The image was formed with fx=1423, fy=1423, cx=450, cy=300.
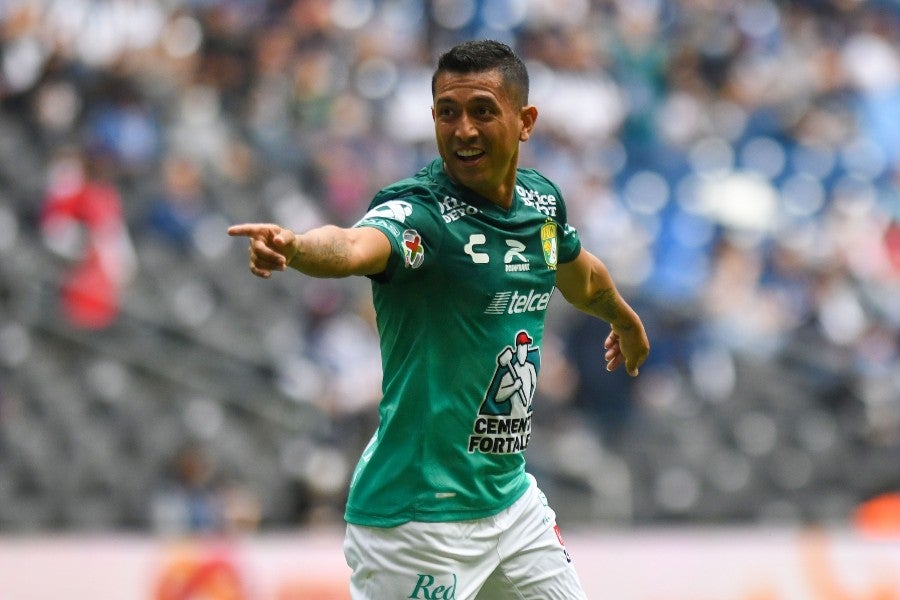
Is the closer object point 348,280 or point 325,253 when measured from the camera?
point 325,253

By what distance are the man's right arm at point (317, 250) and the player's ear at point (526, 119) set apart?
0.73 meters

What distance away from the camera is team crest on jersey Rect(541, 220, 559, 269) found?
4.79 metres

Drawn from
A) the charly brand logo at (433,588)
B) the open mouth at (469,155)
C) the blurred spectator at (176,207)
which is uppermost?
the blurred spectator at (176,207)

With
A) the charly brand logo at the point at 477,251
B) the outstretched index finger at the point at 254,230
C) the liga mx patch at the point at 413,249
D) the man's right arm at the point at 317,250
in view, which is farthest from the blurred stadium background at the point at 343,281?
the outstretched index finger at the point at 254,230

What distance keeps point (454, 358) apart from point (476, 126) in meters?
0.73

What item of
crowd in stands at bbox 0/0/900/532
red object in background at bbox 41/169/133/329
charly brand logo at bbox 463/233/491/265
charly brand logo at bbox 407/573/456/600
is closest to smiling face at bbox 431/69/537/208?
charly brand logo at bbox 463/233/491/265

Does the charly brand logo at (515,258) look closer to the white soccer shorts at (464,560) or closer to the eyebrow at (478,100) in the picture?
the eyebrow at (478,100)

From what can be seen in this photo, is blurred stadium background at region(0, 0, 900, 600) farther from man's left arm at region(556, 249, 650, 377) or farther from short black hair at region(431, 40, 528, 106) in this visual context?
short black hair at region(431, 40, 528, 106)

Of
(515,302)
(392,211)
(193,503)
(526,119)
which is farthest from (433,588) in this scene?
(193,503)

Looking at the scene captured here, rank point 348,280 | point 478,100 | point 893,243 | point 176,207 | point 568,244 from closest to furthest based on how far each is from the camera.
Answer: point 478,100 → point 568,244 → point 176,207 → point 348,280 → point 893,243

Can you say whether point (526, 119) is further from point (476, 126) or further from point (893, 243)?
point (893, 243)

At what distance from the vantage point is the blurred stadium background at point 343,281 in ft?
36.0

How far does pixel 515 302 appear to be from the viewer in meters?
4.62

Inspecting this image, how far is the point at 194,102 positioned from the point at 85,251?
209 centimetres
